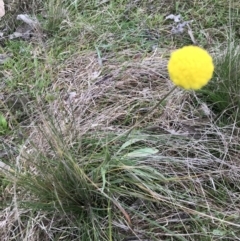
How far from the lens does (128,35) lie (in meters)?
2.48

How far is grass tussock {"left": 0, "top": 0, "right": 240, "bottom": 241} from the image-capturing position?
158 centimetres

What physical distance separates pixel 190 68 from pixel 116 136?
2.65ft

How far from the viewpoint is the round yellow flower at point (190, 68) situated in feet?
3.24

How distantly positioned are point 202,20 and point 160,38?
28 cm

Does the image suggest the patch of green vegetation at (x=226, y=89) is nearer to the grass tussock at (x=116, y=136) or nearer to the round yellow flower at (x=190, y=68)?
the grass tussock at (x=116, y=136)

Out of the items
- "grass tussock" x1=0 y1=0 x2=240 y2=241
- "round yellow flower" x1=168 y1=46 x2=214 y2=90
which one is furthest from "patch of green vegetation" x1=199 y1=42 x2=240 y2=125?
"round yellow flower" x1=168 y1=46 x2=214 y2=90

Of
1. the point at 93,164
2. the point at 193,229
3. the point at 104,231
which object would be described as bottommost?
the point at 193,229

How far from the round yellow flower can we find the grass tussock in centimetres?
57

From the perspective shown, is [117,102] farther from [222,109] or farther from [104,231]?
[104,231]

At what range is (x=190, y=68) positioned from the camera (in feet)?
3.23

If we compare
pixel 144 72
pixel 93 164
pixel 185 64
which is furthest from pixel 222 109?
pixel 185 64

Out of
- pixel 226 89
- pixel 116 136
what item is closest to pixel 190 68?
pixel 116 136

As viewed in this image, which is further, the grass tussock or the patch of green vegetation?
the patch of green vegetation

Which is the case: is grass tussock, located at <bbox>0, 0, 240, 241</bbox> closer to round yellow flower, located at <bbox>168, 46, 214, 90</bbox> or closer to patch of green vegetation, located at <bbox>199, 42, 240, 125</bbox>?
patch of green vegetation, located at <bbox>199, 42, 240, 125</bbox>
